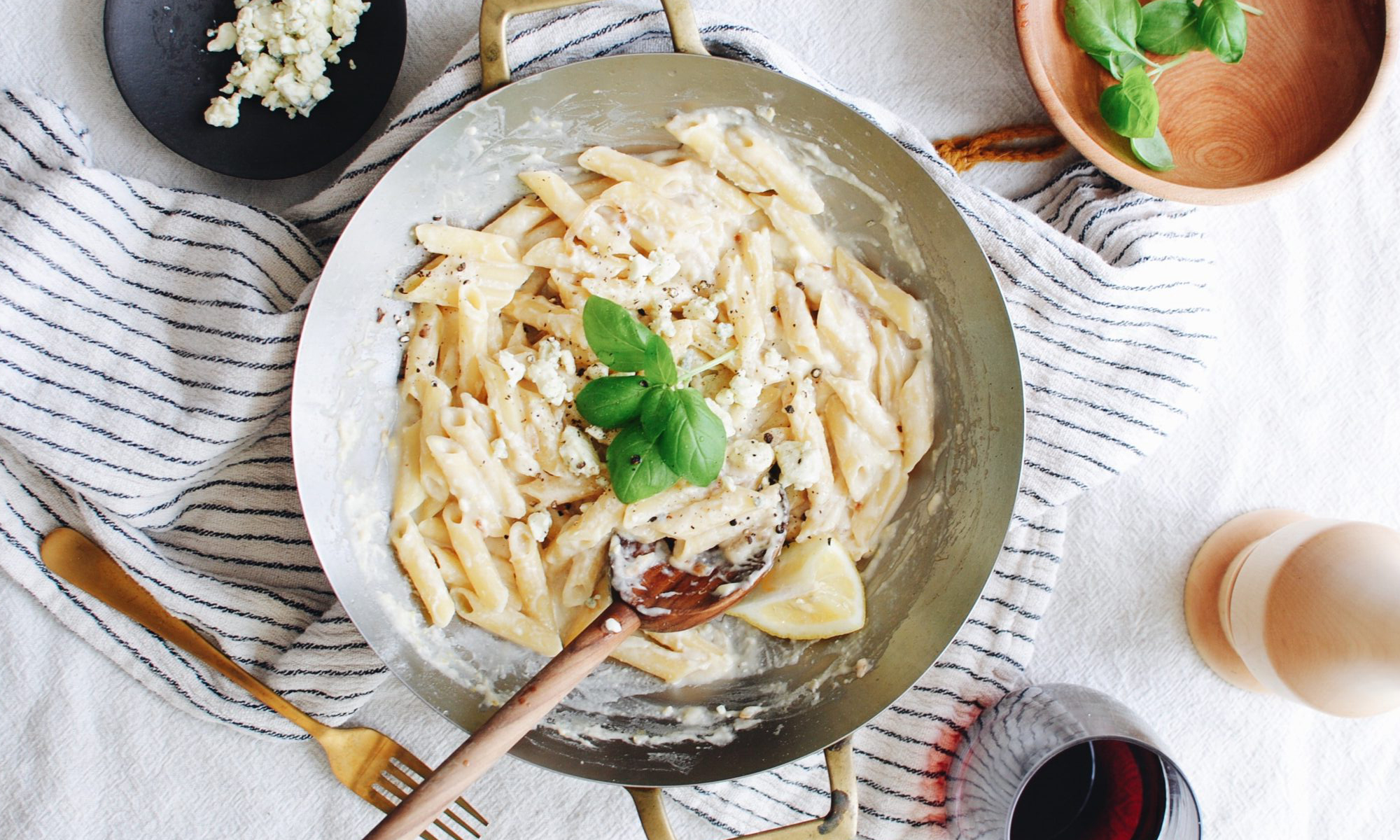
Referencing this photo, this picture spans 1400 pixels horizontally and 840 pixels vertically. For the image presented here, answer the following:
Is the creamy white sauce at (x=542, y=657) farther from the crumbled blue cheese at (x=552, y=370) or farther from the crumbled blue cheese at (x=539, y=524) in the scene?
the crumbled blue cheese at (x=539, y=524)

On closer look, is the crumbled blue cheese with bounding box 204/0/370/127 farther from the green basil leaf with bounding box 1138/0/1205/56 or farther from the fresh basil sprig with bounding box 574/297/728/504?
the green basil leaf with bounding box 1138/0/1205/56

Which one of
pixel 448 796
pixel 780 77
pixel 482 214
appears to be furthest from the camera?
pixel 482 214

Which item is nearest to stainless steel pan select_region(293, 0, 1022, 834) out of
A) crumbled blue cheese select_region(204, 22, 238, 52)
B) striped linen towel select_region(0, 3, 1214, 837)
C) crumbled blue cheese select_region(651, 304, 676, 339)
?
striped linen towel select_region(0, 3, 1214, 837)

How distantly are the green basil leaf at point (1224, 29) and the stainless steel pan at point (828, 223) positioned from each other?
54 centimetres

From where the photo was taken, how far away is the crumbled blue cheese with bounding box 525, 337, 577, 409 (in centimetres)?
162

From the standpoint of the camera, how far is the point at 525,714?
1.44 meters

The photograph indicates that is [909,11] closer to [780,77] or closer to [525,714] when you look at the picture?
[780,77]

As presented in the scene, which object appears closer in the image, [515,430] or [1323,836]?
[515,430]

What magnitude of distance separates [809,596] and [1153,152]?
1003mm

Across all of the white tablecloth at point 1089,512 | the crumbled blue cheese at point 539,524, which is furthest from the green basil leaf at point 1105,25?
the crumbled blue cheese at point 539,524

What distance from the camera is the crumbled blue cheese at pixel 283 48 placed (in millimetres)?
1715

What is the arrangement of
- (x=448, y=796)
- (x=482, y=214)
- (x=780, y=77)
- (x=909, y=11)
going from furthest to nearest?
(x=909, y=11) < (x=482, y=214) < (x=780, y=77) < (x=448, y=796)

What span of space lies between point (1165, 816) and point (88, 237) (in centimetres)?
214

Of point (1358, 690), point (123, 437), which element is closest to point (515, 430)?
point (123, 437)
